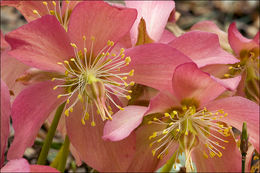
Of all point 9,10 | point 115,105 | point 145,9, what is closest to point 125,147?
point 115,105

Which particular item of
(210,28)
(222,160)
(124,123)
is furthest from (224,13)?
(124,123)

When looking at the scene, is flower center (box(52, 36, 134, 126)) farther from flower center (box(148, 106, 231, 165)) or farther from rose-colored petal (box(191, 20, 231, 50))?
rose-colored petal (box(191, 20, 231, 50))

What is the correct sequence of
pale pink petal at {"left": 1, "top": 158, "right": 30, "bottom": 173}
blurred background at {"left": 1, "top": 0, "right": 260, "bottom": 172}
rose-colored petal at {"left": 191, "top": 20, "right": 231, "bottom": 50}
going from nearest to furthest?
1. pale pink petal at {"left": 1, "top": 158, "right": 30, "bottom": 173}
2. rose-colored petal at {"left": 191, "top": 20, "right": 231, "bottom": 50}
3. blurred background at {"left": 1, "top": 0, "right": 260, "bottom": 172}

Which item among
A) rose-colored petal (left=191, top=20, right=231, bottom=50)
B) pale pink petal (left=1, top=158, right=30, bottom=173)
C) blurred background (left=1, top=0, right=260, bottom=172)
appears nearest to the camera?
pale pink petal (left=1, top=158, right=30, bottom=173)

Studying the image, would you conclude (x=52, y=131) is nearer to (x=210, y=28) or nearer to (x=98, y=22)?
(x=98, y=22)

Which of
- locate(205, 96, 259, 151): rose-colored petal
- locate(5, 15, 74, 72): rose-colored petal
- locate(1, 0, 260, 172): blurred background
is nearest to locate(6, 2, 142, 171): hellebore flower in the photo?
locate(5, 15, 74, 72): rose-colored petal

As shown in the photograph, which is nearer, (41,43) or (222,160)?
(41,43)
